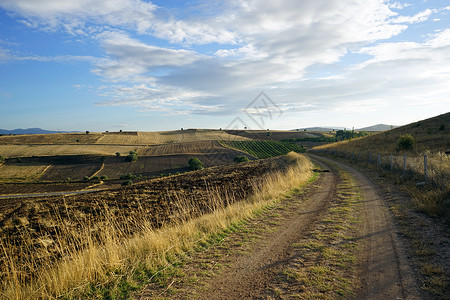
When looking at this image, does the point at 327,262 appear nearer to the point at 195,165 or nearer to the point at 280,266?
the point at 280,266

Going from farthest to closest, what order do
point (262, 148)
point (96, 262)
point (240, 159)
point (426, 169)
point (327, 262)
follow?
point (262, 148) < point (240, 159) < point (426, 169) < point (327, 262) < point (96, 262)

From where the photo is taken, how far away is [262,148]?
88312 mm

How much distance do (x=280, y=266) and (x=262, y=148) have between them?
3288 inches

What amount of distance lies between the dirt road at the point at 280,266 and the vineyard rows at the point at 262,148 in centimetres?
6725

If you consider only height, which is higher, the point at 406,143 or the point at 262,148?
the point at 406,143

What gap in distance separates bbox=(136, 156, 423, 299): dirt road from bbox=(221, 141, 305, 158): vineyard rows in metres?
67.3

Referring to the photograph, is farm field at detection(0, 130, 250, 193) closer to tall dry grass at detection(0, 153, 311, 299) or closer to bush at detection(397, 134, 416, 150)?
bush at detection(397, 134, 416, 150)

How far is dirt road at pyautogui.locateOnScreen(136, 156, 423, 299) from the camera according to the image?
4.70 meters

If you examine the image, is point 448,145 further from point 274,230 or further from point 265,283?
point 265,283

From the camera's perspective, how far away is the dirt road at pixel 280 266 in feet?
15.4

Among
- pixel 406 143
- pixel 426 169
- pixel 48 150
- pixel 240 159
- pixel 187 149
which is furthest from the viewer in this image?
pixel 187 149

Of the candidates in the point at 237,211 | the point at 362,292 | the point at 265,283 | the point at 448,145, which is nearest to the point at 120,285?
the point at 265,283

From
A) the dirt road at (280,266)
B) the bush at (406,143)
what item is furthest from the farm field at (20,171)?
the bush at (406,143)

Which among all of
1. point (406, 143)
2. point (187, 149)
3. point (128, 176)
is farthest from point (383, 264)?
point (187, 149)
